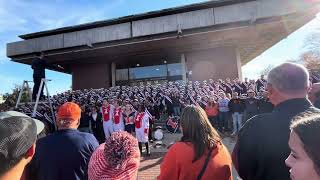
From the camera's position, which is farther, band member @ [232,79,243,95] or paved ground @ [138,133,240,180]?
band member @ [232,79,243,95]

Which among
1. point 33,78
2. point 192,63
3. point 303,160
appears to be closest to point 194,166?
point 303,160

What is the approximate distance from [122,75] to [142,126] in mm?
16580

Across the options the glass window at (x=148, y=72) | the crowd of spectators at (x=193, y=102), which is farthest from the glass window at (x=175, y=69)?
the crowd of spectators at (x=193, y=102)

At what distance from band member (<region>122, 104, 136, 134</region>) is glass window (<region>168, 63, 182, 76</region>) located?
1319 centimetres

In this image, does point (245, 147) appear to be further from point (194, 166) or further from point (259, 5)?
point (259, 5)

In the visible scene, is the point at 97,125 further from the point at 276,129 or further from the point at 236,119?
the point at 276,129

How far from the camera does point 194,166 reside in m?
2.91

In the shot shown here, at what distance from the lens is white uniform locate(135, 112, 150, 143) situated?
40.7ft

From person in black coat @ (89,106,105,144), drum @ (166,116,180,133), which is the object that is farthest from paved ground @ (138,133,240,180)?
person in black coat @ (89,106,105,144)

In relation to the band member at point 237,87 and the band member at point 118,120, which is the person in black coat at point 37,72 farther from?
the band member at point 237,87

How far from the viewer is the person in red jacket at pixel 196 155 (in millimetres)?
2910

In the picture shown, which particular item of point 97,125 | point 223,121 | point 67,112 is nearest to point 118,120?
point 97,125

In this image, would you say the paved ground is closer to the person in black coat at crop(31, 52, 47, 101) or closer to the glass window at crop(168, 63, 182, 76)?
the person in black coat at crop(31, 52, 47, 101)

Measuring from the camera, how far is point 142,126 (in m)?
12.8
